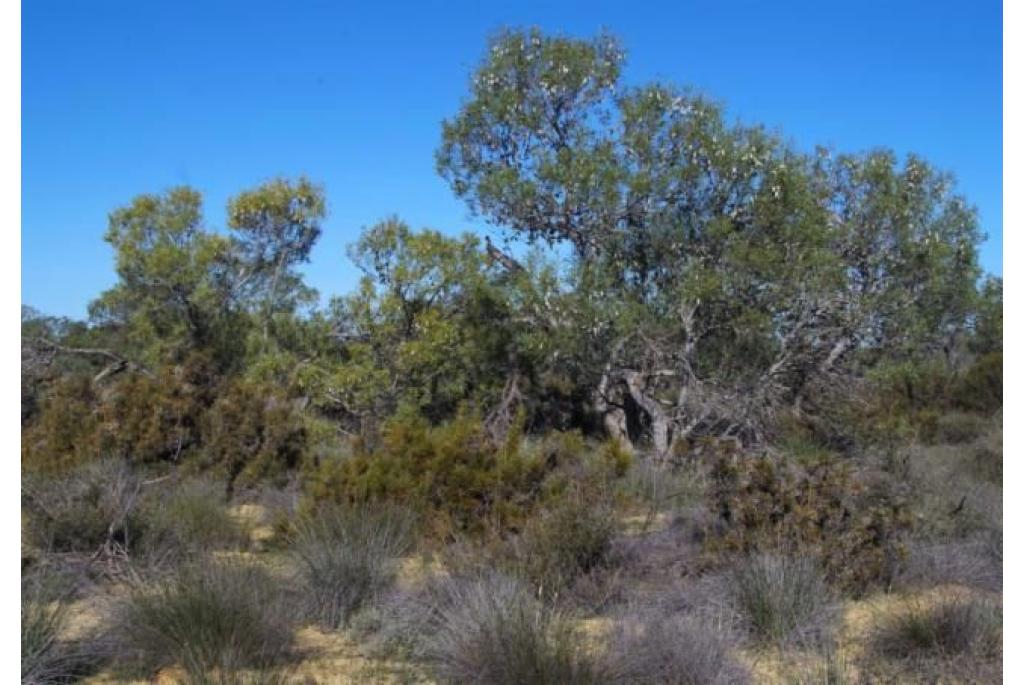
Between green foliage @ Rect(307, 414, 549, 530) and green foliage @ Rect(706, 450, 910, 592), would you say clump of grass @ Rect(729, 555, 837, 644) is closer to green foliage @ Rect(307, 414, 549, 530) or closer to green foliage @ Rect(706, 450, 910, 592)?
green foliage @ Rect(706, 450, 910, 592)

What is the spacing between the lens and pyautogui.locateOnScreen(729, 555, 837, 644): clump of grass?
21.3 feet

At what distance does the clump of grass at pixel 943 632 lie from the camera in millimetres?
6031

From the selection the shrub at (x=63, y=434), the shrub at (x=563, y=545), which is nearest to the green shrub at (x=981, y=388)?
the shrub at (x=563, y=545)

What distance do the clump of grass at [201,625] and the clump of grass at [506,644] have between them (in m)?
0.97

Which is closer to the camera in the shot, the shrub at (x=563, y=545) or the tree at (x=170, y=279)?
the shrub at (x=563, y=545)

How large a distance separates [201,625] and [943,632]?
170 inches

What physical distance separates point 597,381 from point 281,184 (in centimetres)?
737

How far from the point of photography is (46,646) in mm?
5863

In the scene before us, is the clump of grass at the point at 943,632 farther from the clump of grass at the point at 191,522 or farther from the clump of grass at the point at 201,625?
the clump of grass at the point at 191,522

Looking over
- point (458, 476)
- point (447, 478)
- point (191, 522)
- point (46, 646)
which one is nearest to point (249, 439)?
point (191, 522)

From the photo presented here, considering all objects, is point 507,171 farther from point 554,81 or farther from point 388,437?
point 388,437

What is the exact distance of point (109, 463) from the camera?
10539 mm

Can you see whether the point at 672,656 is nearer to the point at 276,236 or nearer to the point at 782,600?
the point at 782,600
